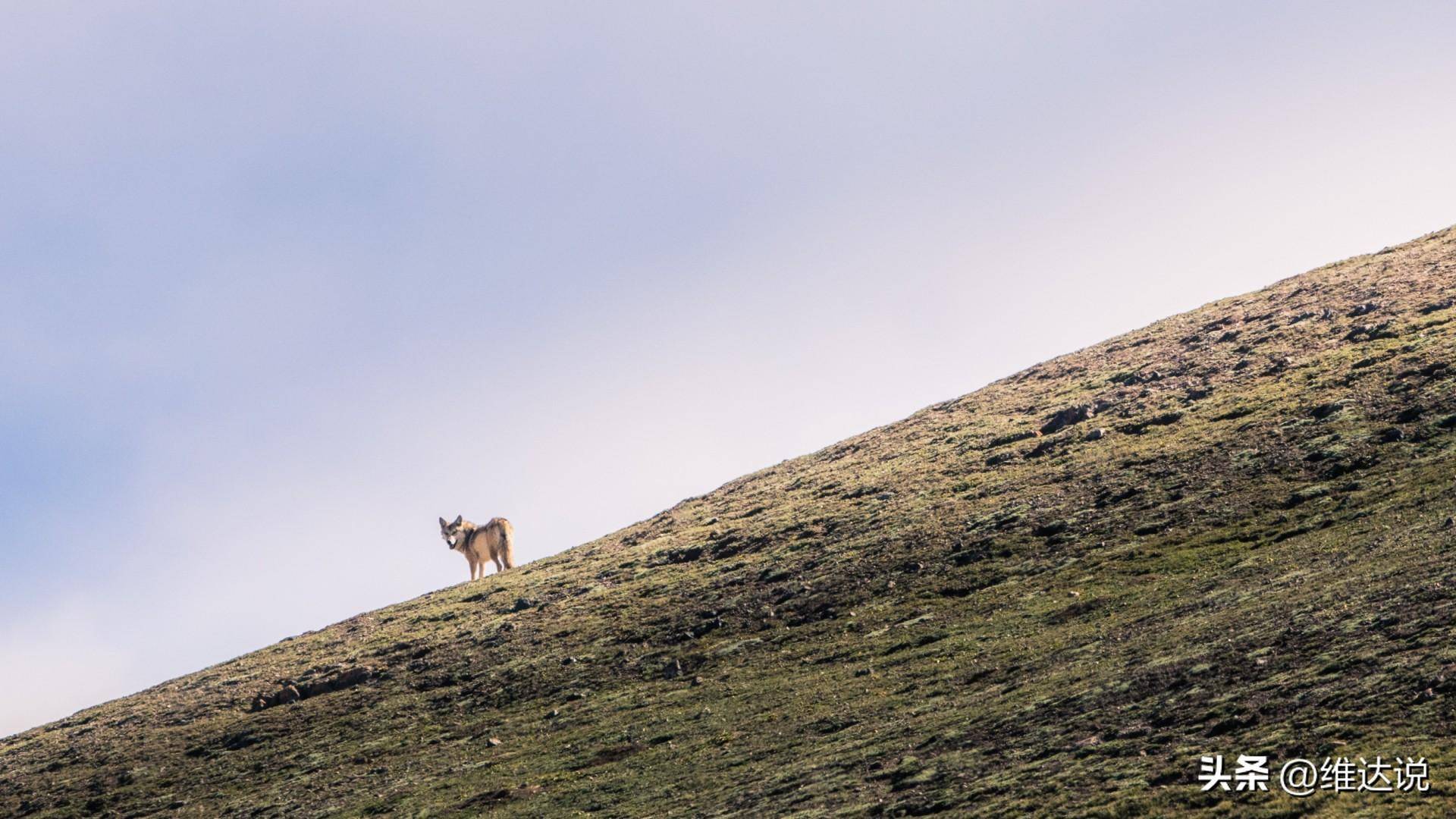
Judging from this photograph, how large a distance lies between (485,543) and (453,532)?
237 cm

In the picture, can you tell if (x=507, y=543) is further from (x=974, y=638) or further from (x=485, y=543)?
(x=974, y=638)

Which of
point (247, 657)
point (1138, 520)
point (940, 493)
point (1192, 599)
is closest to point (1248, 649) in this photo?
point (1192, 599)

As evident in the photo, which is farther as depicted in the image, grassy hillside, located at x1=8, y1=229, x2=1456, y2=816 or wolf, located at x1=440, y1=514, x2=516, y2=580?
wolf, located at x1=440, y1=514, x2=516, y2=580

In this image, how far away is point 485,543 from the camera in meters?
69.7

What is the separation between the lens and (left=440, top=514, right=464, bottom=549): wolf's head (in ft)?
231

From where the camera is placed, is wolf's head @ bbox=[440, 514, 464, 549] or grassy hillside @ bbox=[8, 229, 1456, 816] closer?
grassy hillside @ bbox=[8, 229, 1456, 816]

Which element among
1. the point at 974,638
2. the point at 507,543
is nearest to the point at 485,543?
the point at 507,543

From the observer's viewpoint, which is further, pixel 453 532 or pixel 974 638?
pixel 453 532

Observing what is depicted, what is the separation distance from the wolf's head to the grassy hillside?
3899 millimetres

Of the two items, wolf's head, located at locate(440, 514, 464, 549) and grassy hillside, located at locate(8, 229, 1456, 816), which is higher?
wolf's head, located at locate(440, 514, 464, 549)

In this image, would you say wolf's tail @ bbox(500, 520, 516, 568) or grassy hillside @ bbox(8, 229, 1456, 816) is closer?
grassy hillside @ bbox(8, 229, 1456, 816)

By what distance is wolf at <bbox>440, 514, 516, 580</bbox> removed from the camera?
6962 centimetres

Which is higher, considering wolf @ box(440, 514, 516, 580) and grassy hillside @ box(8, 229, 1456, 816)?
wolf @ box(440, 514, 516, 580)

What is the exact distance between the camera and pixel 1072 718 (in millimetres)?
24781
